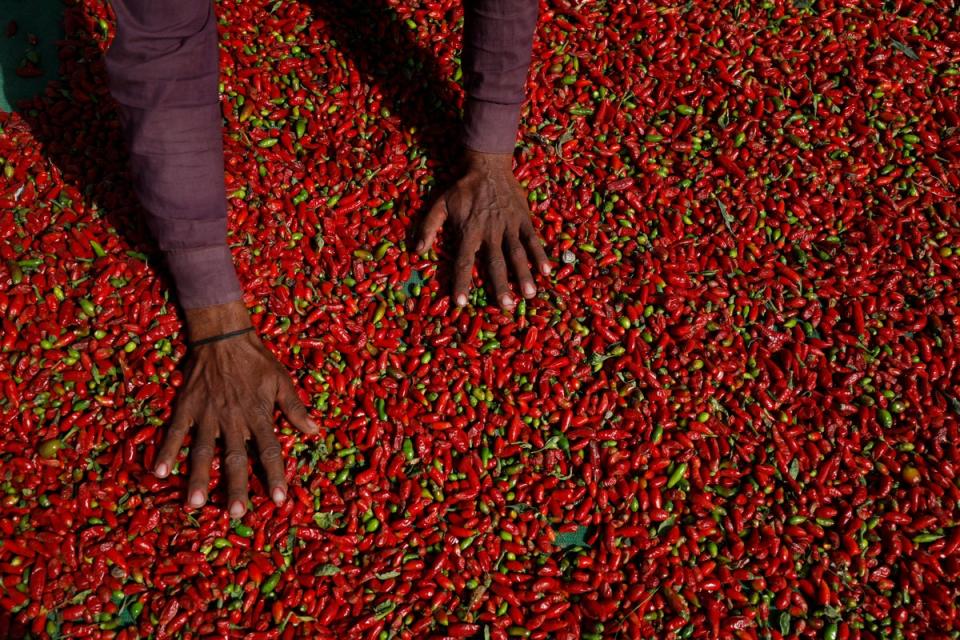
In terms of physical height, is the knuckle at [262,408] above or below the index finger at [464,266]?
below

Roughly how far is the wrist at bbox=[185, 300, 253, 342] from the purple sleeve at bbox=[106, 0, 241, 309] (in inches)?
0.9

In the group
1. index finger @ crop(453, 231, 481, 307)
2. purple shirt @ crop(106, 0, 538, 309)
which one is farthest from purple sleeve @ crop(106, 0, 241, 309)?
index finger @ crop(453, 231, 481, 307)

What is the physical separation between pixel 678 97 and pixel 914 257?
4.03 feet

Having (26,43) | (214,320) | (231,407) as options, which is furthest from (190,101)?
(26,43)

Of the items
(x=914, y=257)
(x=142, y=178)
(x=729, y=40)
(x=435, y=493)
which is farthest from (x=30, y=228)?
(x=914, y=257)

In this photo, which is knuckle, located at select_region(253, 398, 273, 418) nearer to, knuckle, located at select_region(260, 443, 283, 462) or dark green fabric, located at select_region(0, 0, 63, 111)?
knuckle, located at select_region(260, 443, 283, 462)

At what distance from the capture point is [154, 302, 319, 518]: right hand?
7.82ft

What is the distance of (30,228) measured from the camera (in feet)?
9.45

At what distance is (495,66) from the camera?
109 inches

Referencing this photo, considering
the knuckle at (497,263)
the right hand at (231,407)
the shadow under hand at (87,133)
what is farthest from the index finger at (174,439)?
the knuckle at (497,263)

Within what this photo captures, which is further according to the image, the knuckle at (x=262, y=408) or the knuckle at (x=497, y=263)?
the knuckle at (x=497, y=263)

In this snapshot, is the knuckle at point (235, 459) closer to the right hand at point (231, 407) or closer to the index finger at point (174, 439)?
the right hand at point (231, 407)

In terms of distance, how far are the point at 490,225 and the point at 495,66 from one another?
0.57 m

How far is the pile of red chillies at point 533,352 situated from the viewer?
242 cm
